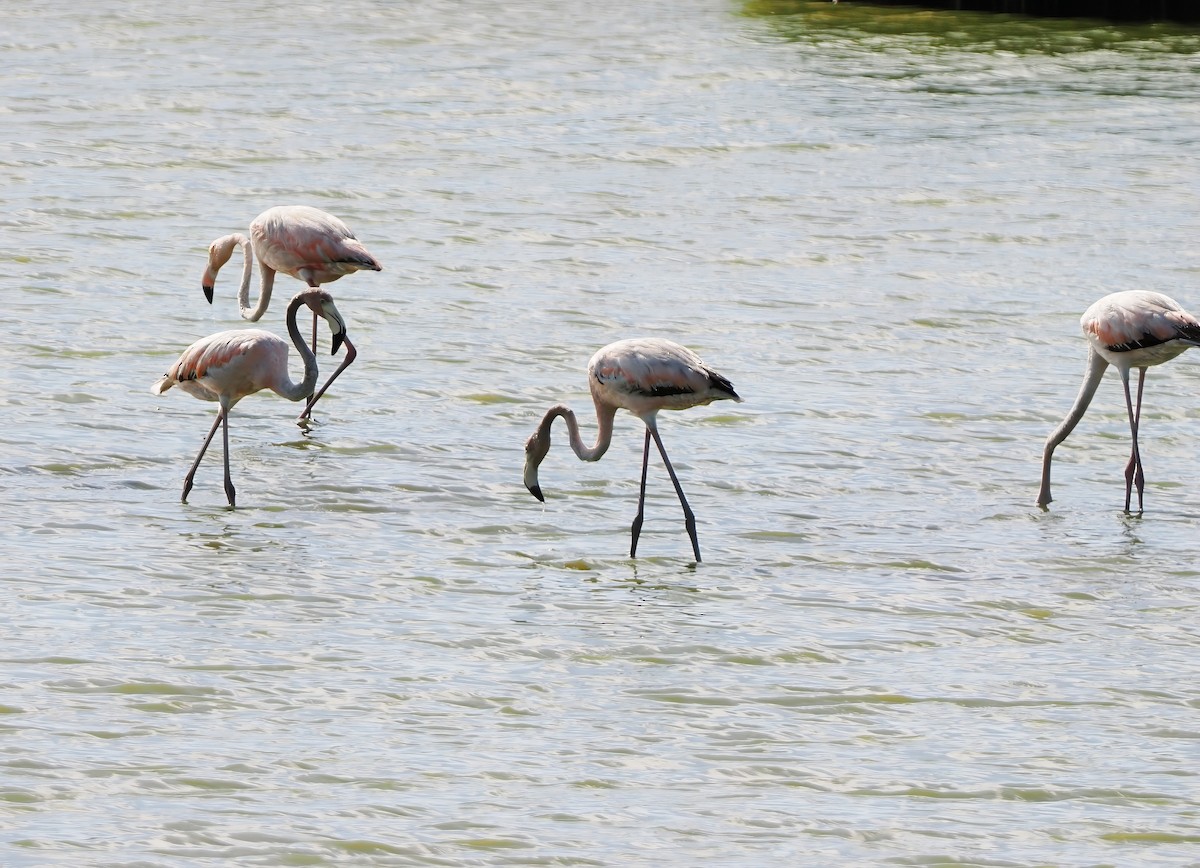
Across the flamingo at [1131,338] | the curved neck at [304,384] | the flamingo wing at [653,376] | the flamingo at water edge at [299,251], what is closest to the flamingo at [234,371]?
the curved neck at [304,384]

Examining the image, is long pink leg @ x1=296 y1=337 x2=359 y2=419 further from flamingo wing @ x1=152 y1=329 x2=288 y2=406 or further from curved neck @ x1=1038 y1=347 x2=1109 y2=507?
curved neck @ x1=1038 y1=347 x2=1109 y2=507

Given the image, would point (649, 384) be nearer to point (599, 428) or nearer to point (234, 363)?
point (599, 428)

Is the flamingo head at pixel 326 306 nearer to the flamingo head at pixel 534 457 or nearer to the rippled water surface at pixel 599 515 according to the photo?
the rippled water surface at pixel 599 515

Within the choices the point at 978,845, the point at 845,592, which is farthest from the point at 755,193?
the point at 978,845

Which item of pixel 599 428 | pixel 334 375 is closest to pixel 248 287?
pixel 334 375

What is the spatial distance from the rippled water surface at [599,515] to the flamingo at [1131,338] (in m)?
0.34

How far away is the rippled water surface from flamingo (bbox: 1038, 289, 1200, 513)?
34 cm

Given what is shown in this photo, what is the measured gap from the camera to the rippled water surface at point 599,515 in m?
7.17

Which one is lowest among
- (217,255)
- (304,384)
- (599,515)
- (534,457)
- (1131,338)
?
(599,515)

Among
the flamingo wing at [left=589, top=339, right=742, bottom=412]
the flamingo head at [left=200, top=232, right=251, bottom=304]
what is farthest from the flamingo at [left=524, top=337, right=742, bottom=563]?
the flamingo head at [left=200, top=232, right=251, bottom=304]

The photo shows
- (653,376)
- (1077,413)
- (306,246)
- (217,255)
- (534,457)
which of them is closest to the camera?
(653,376)

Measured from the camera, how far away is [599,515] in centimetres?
1060

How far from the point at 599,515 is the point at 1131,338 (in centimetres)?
275

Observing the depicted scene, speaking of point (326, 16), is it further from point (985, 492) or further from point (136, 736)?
point (136, 736)
